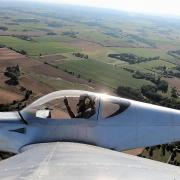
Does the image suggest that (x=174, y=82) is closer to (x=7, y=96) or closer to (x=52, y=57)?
(x=52, y=57)

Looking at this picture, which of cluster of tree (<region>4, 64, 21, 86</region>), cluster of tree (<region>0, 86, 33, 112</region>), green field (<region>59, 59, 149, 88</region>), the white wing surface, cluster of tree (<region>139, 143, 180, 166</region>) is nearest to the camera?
the white wing surface

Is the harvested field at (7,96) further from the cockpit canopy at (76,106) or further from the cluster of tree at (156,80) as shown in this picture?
the cockpit canopy at (76,106)

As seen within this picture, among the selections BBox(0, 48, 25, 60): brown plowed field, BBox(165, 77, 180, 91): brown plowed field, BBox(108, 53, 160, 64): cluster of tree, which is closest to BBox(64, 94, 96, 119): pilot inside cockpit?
BBox(165, 77, 180, 91): brown plowed field

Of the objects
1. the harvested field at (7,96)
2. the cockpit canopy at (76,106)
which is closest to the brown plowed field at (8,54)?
the harvested field at (7,96)

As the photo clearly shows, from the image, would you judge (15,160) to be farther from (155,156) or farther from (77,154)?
(155,156)

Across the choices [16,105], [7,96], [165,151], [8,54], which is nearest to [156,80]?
[8,54]

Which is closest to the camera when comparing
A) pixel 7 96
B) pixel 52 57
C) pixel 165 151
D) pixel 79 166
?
pixel 79 166

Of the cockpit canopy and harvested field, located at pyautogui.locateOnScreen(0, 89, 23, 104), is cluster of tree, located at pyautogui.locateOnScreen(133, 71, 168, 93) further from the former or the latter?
the cockpit canopy
